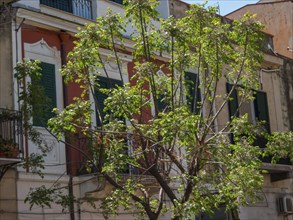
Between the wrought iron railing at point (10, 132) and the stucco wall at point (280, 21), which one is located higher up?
the stucco wall at point (280, 21)

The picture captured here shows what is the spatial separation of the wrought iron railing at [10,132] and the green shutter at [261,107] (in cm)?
906

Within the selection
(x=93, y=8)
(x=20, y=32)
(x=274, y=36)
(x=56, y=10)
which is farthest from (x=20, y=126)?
(x=274, y=36)

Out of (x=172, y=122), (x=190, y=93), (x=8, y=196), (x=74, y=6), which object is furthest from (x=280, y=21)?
(x=172, y=122)

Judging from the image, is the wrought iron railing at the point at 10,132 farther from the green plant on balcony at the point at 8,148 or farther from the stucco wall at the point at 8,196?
the stucco wall at the point at 8,196

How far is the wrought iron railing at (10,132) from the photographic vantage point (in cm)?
1284

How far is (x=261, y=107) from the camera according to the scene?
2073cm

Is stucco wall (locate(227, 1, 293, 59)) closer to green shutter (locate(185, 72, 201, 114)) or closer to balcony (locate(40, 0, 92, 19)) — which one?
green shutter (locate(185, 72, 201, 114))

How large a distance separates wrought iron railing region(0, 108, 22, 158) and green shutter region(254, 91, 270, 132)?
29.7 feet

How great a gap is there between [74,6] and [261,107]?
7.00m

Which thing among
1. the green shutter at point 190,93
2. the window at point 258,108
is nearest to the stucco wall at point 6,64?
the green shutter at point 190,93

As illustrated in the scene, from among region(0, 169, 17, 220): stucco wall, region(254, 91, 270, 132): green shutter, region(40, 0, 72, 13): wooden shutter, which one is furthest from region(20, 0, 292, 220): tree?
region(254, 91, 270, 132): green shutter

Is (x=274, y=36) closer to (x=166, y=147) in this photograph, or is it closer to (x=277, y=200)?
(x=277, y=200)

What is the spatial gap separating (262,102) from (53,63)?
7.75m

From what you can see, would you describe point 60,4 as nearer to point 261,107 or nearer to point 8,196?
point 8,196
